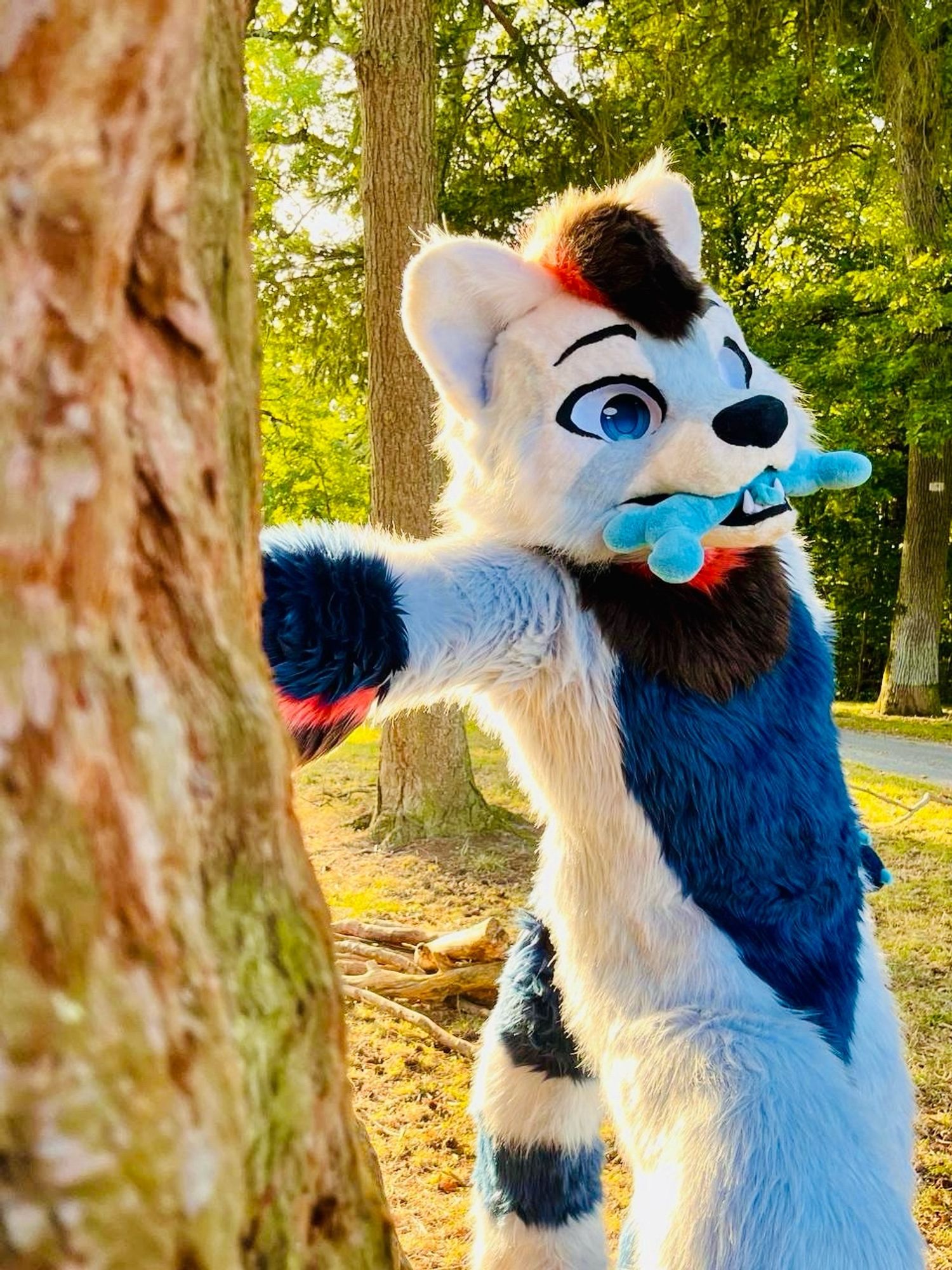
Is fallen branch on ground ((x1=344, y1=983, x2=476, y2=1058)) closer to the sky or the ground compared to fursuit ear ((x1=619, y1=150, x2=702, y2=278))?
closer to the ground

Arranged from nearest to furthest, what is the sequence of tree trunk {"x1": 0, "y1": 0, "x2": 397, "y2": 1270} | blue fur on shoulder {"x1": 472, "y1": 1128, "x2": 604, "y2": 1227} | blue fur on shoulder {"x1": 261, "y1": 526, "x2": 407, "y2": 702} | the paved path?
→ tree trunk {"x1": 0, "y1": 0, "x2": 397, "y2": 1270} < blue fur on shoulder {"x1": 261, "y1": 526, "x2": 407, "y2": 702} < blue fur on shoulder {"x1": 472, "y1": 1128, "x2": 604, "y2": 1227} < the paved path

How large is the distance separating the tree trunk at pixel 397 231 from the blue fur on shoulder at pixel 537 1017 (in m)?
3.08

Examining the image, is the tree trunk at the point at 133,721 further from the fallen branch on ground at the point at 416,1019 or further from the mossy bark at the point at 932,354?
the mossy bark at the point at 932,354

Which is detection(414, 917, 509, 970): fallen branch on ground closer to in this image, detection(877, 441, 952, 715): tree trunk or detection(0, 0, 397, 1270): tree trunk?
detection(0, 0, 397, 1270): tree trunk

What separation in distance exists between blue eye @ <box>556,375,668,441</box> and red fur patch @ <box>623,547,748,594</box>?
7.5 inches

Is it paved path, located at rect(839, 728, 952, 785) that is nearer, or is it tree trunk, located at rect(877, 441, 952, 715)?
paved path, located at rect(839, 728, 952, 785)

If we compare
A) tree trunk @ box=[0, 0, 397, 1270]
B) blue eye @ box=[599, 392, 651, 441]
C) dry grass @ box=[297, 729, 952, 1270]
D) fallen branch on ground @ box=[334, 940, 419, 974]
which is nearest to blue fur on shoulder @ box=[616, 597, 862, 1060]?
blue eye @ box=[599, 392, 651, 441]

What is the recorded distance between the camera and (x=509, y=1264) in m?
1.86

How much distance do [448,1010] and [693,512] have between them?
2.39 metres

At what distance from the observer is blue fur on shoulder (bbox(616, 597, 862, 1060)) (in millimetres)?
1571

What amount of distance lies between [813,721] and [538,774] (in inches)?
17.2

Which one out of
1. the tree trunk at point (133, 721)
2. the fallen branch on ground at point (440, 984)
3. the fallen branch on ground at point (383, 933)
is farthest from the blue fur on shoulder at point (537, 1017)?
the fallen branch on ground at point (383, 933)

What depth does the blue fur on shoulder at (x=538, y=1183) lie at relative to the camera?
1.85 metres

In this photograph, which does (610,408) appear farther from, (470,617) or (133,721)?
(133,721)
